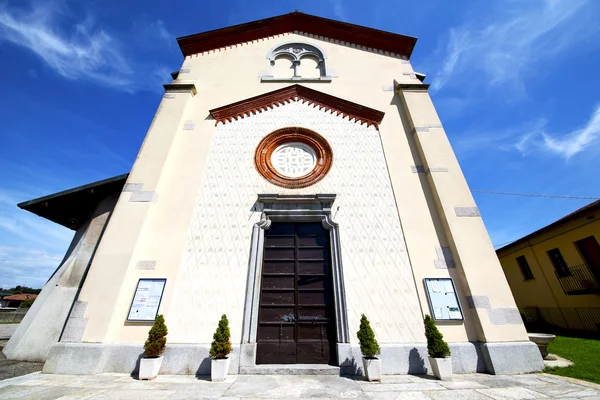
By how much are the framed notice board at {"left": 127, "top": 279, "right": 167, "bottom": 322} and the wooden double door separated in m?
2.32

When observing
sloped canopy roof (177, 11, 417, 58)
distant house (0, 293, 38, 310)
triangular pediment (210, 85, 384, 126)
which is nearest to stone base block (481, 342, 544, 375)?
triangular pediment (210, 85, 384, 126)

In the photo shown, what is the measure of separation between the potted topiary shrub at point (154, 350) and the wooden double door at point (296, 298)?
196 centimetres

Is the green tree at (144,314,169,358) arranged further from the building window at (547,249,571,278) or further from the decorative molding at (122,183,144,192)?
the building window at (547,249,571,278)

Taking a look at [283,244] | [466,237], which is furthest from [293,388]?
[466,237]

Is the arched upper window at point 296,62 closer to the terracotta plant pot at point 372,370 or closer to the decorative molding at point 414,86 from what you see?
the decorative molding at point 414,86

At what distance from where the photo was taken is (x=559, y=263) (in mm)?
13406

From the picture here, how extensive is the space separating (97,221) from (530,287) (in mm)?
21816

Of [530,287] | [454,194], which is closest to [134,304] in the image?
[454,194]

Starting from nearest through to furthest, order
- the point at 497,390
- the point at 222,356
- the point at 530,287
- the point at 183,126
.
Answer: the point at 497,390
the point at 222,356
the point at 183,126
the point at 530,287

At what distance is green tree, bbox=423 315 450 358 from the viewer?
4.79m

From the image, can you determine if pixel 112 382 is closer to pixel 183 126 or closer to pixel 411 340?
pixel 411 340

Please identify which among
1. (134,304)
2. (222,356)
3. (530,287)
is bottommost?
(222,356)

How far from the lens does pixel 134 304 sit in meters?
5.64

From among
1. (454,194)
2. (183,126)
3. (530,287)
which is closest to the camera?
(454,194)
